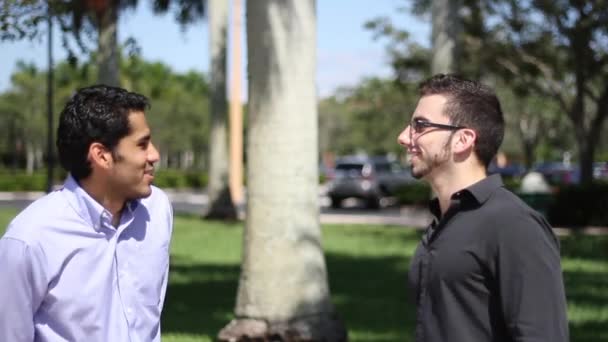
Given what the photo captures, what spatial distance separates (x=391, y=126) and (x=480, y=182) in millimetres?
61575

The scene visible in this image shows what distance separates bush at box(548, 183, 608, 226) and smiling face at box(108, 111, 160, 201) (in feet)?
73.7

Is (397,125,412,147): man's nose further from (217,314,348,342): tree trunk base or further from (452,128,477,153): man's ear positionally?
(217,314,348,342): tree trunk base

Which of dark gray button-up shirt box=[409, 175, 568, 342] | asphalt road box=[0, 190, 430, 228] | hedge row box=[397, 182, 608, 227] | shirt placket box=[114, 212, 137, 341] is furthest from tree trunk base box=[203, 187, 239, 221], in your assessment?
dark gray button-up shirt box=[409, 175, 568, 342]

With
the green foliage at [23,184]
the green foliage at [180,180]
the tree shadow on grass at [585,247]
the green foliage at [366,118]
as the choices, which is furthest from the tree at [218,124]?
the green foliage at [180,180]

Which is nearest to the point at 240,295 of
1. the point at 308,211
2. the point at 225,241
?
the point at 308,211

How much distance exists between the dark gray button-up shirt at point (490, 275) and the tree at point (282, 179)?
505 cm

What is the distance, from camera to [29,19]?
8906 millimetres

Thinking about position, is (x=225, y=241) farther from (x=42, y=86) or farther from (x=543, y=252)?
(x=42, y=86)

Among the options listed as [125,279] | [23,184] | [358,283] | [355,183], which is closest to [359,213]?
[355,183]

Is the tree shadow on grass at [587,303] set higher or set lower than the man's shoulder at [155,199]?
lower

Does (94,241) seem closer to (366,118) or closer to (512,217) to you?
(512,217)

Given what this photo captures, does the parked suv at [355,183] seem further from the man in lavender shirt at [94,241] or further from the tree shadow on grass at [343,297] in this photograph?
the man in lavender shirt at [94,241]

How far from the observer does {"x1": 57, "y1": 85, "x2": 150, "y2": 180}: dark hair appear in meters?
3.26

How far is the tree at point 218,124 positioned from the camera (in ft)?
85.5
